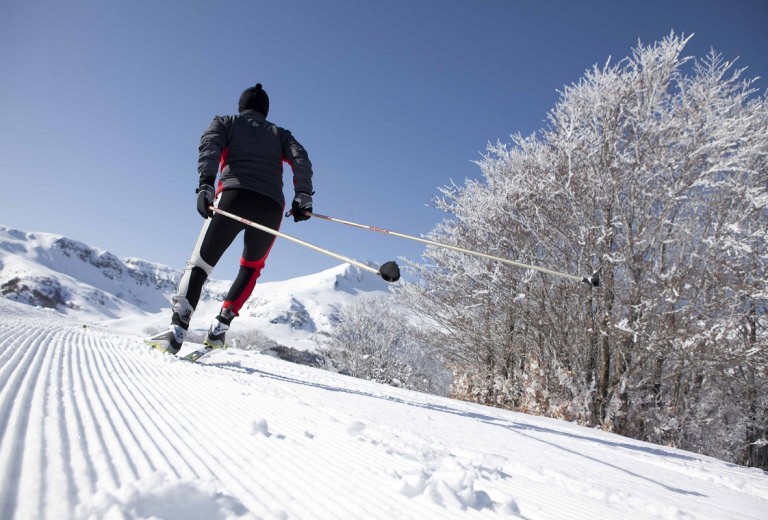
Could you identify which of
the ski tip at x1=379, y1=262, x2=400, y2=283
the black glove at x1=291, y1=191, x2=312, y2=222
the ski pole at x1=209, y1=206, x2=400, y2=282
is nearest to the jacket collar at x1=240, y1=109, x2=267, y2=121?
the black glove at x1=291, y1=191, x2=312, y2=222

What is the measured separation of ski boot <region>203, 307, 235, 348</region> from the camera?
3.00 meters

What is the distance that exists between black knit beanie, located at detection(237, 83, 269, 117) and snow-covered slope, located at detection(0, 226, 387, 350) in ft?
365

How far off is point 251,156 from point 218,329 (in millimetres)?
1439

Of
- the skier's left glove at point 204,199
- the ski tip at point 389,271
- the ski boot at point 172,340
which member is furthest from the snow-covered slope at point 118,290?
the ski tip at point 389,271

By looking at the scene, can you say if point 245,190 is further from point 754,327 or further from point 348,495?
point 754,327

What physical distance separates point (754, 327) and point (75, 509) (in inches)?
299

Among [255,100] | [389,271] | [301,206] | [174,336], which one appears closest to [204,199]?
[301,206]

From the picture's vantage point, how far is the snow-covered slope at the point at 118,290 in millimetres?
120312

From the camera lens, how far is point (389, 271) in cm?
201

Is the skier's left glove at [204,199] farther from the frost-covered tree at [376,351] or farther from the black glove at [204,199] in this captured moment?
the frost-covered tree at [376,351]

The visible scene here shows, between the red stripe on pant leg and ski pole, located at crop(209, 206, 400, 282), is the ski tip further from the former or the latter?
the red stripe on pant leg

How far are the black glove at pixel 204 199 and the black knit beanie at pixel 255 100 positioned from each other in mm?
1040

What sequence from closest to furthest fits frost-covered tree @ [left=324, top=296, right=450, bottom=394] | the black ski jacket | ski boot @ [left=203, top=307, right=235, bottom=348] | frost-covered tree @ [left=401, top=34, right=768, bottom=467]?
the black ski jacket < ski boot @ [left=203, top=307, right=235, bottom=348] < frost-covered tree @ [left=401, top=34, right=768, bottom=467] < frost-covered tree @ [left=324, top=296, right=450, bottom=394]

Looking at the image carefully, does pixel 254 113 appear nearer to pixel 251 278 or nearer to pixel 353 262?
pixel 251 278
